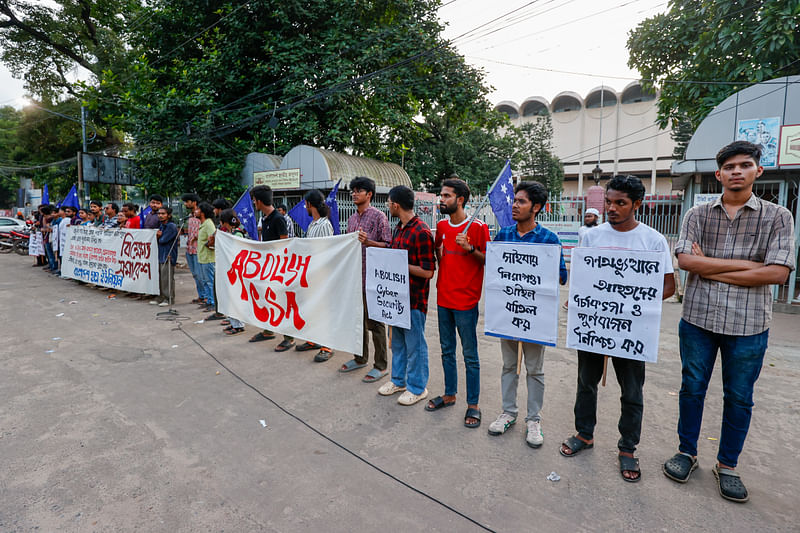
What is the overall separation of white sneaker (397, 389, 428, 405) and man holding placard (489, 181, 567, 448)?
31.5 inches

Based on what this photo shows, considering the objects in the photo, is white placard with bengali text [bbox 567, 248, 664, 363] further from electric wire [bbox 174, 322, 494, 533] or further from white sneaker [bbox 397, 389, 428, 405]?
white sneaker [bbox 397, 389, 428, 405]

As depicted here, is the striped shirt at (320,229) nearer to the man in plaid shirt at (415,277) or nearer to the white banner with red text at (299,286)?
the white banner with red text at (299,286)

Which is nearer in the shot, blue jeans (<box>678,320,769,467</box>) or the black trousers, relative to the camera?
blue jeans (<box>678,320,769,467</box>)

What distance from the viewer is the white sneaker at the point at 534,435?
3227mm

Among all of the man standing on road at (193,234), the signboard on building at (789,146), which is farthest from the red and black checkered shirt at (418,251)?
the signboard on building at (789,146)

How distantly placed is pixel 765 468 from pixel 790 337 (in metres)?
4.44

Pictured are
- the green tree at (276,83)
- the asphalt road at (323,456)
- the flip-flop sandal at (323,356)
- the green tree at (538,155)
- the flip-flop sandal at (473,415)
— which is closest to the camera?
the asphalt road at (323,456)

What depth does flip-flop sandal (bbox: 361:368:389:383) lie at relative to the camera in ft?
14.9

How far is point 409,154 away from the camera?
21.8 meters

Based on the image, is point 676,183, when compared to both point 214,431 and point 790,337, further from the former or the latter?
point 214,431

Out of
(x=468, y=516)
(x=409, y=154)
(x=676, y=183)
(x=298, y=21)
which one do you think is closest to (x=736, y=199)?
(x=468, y=516)

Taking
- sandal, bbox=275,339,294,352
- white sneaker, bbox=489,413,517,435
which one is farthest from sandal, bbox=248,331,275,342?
white sneaker, bbox=489,413,517,435

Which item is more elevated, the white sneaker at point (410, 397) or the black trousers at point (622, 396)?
the black trousers at point (622, 396)

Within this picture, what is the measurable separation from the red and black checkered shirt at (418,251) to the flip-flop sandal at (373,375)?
3.24 ft
